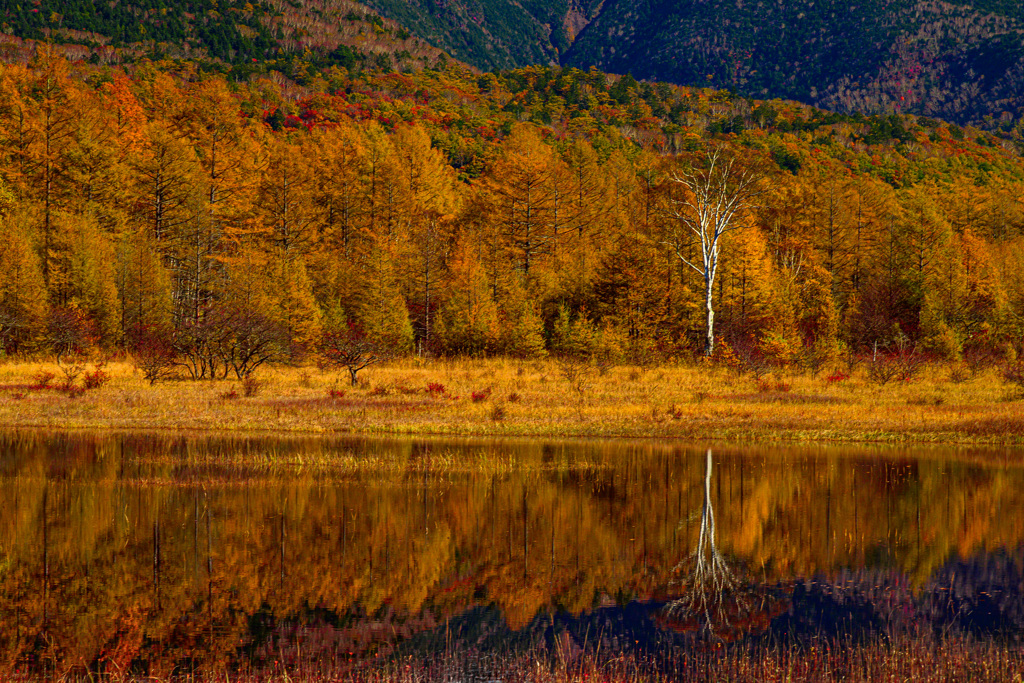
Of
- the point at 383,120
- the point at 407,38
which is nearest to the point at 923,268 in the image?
the point at 383,120

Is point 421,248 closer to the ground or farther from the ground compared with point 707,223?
closer to the ground

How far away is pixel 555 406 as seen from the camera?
3216 cm

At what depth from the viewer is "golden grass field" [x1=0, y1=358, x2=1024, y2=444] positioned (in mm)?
28312

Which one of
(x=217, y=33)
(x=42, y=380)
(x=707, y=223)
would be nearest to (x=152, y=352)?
(x=42, y=380)

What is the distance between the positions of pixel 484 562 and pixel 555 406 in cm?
1838

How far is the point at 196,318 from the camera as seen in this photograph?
44781mm

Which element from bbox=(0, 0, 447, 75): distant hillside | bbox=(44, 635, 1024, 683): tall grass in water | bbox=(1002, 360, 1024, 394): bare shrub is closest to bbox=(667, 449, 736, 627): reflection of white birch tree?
bbox=(44, 635, 1024, 683): tall grass in water

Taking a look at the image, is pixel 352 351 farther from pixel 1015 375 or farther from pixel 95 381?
pixel 1015 375

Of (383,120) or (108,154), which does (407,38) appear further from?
(108,154)

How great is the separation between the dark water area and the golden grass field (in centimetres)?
524

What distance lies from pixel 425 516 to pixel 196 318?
31.2 metres

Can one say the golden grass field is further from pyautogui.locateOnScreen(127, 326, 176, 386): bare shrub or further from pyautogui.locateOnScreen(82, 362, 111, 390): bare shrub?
pyautogui.locateOnScreen(127, 326, 176, 386): bare shrub

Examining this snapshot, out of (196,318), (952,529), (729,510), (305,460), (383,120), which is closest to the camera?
(952,529)

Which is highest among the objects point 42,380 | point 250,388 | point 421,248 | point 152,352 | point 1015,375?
point 421,248
